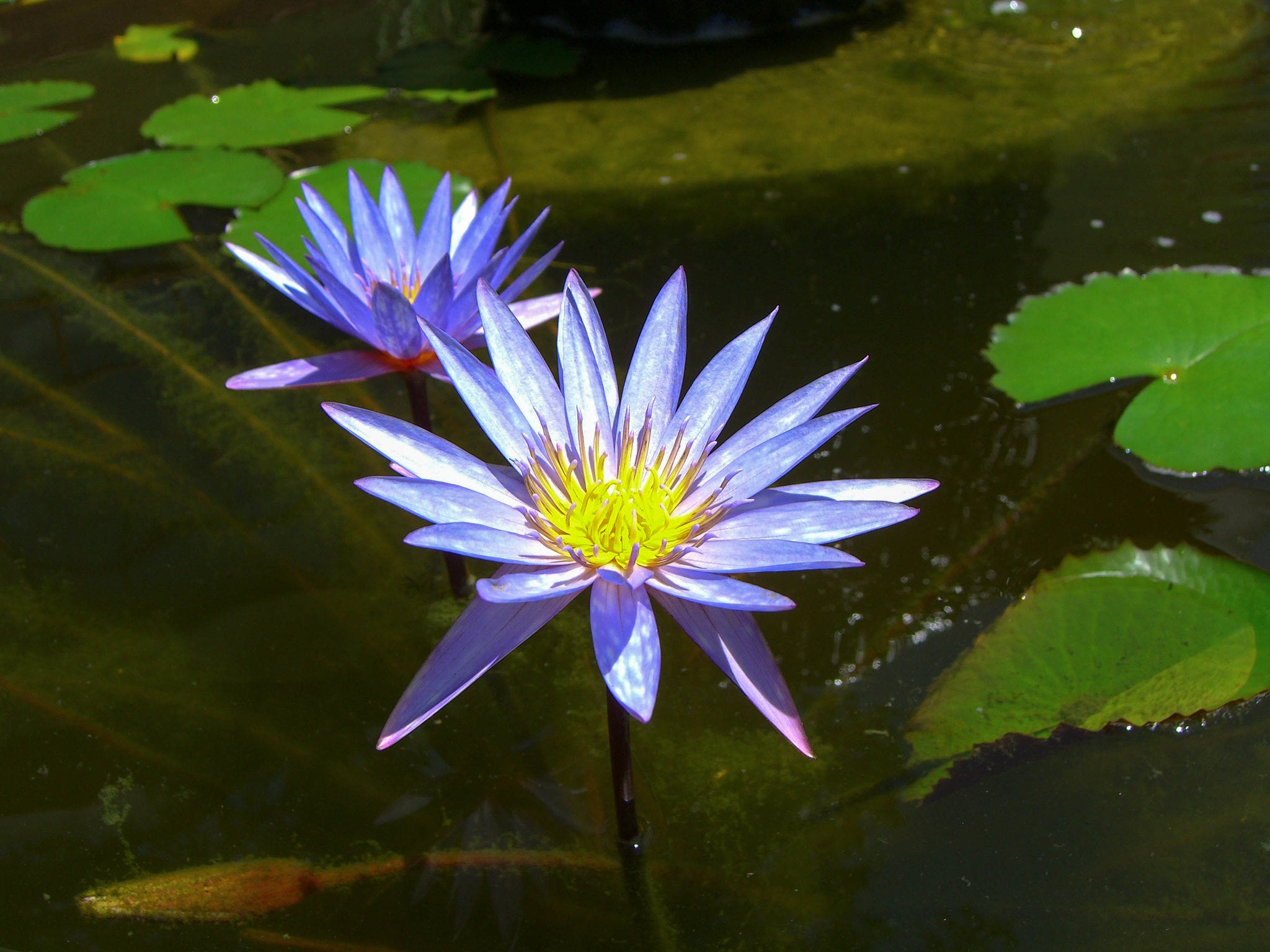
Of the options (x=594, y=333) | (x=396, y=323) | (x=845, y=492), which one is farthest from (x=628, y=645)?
(x=396, y=323)

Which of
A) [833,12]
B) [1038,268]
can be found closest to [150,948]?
[1038,268]

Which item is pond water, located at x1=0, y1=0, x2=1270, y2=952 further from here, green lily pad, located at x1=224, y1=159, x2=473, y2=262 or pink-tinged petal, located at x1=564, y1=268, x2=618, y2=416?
pink-tinged petal, located at x1=564, y1=268, x2=618, y2=416

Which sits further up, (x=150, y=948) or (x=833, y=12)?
(x=833, y=12)

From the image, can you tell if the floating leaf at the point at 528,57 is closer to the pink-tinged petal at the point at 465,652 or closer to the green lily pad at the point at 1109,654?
the green lily pad at the point at 1109,654

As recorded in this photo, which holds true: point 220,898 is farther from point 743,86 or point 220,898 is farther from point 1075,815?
point 743,86

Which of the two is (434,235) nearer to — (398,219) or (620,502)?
(398,219)

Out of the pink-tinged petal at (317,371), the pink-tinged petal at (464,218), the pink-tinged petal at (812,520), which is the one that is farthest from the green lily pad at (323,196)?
the pink-tinged petal at (812,520)

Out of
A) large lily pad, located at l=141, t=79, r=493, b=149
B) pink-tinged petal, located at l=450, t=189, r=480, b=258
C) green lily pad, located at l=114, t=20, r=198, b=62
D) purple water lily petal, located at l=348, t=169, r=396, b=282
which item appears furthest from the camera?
green lily pad, located at l=114, t=20, r=198, b=62

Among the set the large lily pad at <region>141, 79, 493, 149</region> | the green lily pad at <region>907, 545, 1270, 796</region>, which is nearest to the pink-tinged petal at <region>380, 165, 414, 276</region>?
the green lily pad at <region>907, 545, 1270, 796</region>
